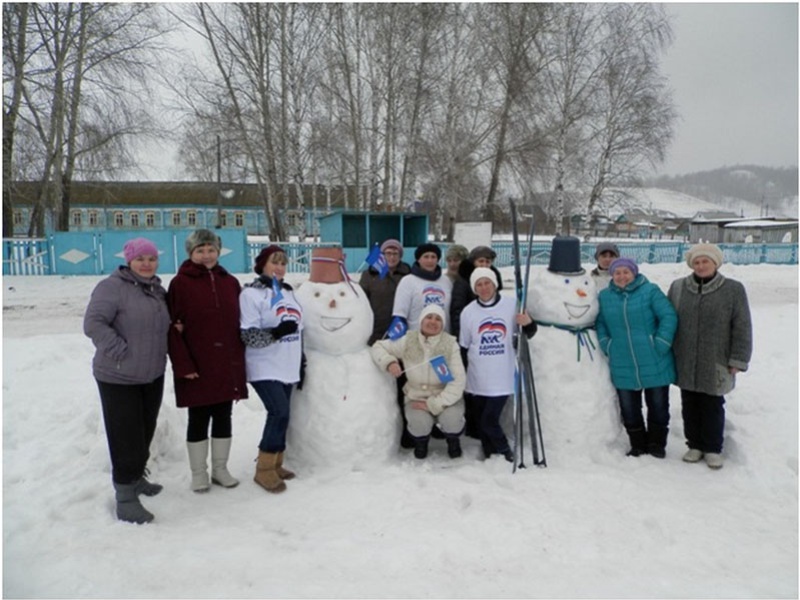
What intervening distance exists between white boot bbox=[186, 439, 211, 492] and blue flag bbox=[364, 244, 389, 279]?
1744 millimetres

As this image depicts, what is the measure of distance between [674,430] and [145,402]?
12.3 ft

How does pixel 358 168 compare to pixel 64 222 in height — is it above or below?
above

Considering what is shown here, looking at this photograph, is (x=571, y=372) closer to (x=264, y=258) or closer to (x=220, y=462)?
(x=264, y=258)

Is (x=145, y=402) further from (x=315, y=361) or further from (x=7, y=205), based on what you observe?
(x=7, y=205)

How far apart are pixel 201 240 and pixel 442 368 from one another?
1.68 m

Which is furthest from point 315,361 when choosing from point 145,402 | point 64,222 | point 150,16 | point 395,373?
point 64,222

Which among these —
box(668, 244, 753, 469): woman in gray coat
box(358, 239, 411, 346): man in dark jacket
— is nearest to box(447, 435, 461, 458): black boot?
box(358, 239, 411, 346): man in dark jacket

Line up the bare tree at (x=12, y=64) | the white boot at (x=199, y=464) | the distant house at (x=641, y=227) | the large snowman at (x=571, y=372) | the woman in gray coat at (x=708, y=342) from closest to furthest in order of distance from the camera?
the white boot at (x=199, y=464)
the woman in gray coat at (x=708, y=342)
the large snowman at (x=571, y=372)
the bare tree at (x=12, y=64)
the distant house at (x=641, y=227)

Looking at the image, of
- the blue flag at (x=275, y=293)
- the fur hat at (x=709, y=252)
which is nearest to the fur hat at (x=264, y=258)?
the blue flag at (x=275, y=293)

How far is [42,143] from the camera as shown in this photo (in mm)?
14766

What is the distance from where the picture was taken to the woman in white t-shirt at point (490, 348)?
11.8 ft

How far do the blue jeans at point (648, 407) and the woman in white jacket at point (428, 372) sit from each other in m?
1.14

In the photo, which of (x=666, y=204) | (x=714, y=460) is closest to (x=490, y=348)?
(x=714, y=460)

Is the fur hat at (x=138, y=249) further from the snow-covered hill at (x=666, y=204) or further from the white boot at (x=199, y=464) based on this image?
the snow-covered hill at (x=666, y=204)
